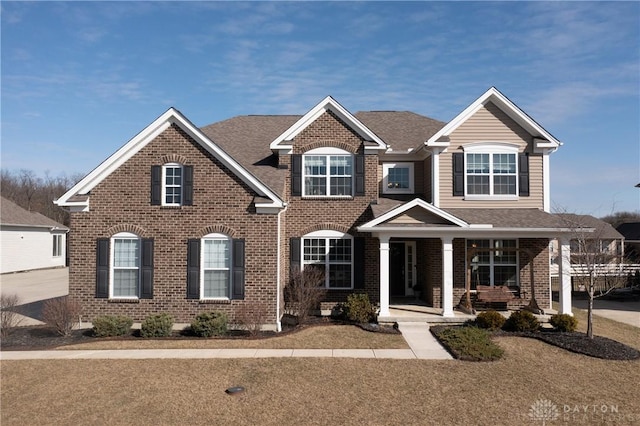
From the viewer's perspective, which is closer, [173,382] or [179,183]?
[173,382]

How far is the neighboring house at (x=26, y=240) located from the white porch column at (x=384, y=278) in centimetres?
2887

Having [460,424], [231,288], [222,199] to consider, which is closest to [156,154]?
[222,199]

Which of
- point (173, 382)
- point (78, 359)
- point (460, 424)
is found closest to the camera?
point (460, 424)

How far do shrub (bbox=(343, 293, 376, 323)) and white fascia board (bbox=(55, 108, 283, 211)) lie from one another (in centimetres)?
470

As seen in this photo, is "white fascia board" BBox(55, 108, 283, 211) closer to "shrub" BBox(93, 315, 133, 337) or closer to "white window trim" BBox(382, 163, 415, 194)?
"shrub" BBox(93, 315, 133, 337)

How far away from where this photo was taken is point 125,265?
48.2 feet

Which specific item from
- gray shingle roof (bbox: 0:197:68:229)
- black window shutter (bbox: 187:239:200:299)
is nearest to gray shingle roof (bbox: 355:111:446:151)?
black window shutter (bbox: 187:239:200:299)

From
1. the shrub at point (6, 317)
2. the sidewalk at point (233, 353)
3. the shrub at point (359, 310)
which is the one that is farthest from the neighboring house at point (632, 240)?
the shrub at point (6, 317)

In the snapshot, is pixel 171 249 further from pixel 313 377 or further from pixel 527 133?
pixel 527 133

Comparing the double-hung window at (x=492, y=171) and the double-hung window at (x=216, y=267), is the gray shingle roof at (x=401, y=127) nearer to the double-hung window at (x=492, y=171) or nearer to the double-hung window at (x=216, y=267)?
the double-hung window at (x=492, y=171)

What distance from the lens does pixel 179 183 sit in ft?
48.8

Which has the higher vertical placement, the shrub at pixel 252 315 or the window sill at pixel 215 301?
the window sill at pixel 215 301

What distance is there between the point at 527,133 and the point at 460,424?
13091mm

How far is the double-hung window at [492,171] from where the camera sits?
1702 centimetres
